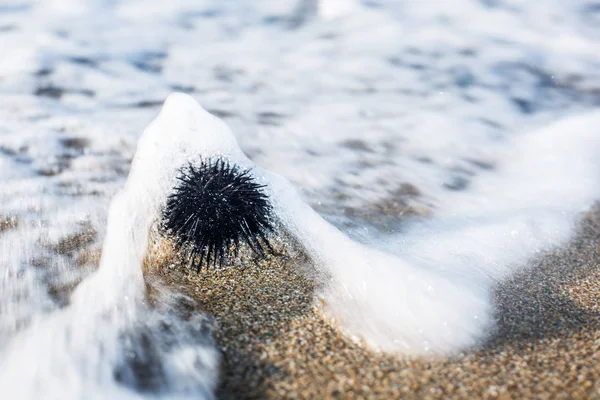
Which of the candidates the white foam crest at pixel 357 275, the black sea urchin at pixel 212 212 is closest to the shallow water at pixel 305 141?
the white foam crest at pixel 357 275

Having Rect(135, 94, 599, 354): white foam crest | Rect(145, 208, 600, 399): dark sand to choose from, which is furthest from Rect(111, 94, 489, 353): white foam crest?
Rect(145, 208, 600, 399): dark sand

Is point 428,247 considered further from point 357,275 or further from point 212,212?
point 212,212

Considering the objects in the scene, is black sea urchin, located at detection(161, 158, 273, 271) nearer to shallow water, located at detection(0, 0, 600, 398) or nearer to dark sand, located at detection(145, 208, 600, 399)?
dark sand, located at detection(145, 208, 600, 399)

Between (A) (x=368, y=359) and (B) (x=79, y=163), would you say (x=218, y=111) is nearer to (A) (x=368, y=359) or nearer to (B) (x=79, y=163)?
(B) (x=79, y=163)

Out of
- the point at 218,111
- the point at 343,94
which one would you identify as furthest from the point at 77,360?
the point at 343,94

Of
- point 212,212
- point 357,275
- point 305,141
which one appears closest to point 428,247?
point 357,275
